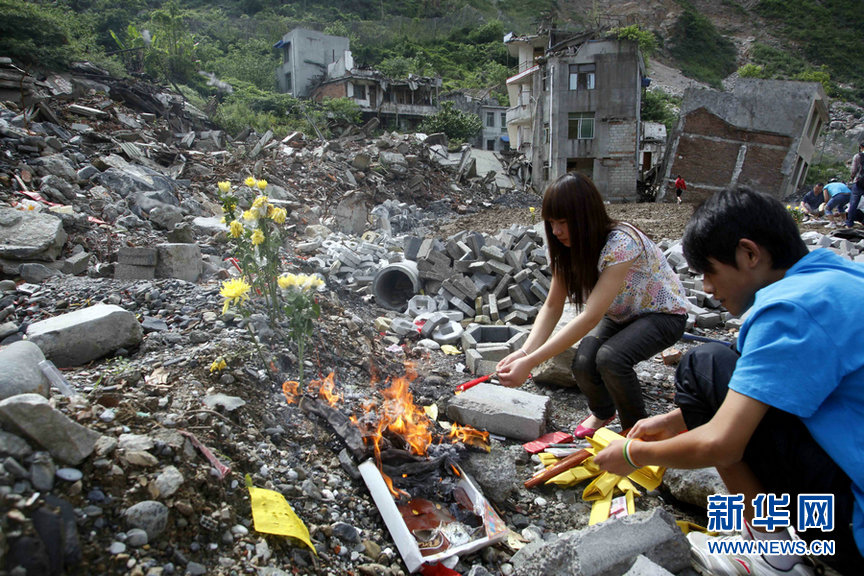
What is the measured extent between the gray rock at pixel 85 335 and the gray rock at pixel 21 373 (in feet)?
3.41

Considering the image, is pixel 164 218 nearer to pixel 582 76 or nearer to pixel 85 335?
pixel 85 335

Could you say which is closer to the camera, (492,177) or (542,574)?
(542,574)

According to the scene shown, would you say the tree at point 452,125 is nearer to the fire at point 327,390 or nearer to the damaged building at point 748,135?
the damaged building at point 748,135

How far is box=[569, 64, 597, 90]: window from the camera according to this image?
23.5 m

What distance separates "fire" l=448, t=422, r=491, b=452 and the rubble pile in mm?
117

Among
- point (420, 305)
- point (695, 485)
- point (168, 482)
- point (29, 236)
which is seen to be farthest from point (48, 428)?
point (29, 236)

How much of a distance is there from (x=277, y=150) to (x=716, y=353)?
15603 millimetres

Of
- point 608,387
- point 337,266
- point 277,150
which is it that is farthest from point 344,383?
point 277,150

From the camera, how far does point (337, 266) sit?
24.4 ft

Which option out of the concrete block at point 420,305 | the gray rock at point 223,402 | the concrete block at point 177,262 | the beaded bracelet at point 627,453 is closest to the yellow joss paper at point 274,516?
the gray rock at point 223,402

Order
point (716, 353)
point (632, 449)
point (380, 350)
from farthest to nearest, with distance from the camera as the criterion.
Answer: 1. point (380, 350)
2. point (716, 353)
3. point (632, 449)

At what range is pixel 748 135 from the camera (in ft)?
69.7

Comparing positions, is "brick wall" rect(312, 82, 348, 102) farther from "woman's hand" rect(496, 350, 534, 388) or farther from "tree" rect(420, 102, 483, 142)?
"woman's hand" rect(496, 350, 534, 388)

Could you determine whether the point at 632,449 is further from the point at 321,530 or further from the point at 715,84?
the point at 715,84
